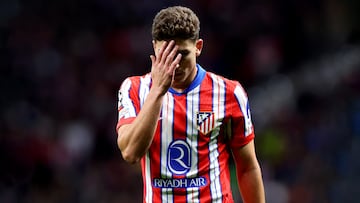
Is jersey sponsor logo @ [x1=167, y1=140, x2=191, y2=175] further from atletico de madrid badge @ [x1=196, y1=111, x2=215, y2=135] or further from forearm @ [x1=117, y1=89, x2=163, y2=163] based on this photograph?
forearm @ [x1=117, y1=89, x2=163, y2=163]

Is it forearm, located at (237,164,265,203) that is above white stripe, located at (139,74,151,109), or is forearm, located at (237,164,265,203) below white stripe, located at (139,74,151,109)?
below

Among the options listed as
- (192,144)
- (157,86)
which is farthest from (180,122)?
(157,86)

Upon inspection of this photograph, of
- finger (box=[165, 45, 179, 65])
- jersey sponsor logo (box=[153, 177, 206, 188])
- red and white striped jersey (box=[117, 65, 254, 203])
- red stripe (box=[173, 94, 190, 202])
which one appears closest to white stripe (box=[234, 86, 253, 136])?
red and white striped jersey (box=[117, 65, 254, 203])

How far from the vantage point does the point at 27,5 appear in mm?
12055

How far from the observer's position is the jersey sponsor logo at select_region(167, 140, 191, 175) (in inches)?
183

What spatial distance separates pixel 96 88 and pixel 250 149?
6.36 metres

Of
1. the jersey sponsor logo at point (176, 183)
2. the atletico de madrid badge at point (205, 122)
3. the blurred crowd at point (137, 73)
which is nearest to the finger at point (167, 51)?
the atletico de madrid badge at point (205, 122)

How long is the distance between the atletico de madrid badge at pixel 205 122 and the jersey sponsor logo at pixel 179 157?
115mm

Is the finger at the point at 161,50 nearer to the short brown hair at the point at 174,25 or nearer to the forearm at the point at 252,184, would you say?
the short brown hair at the point at 174,25

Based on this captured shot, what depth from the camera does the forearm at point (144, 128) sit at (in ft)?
14.4

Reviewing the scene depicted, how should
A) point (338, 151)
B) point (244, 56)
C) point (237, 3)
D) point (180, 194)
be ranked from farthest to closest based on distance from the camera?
point (237, 3) → point (244, 56) → point (338, 151) → point (180, 194)

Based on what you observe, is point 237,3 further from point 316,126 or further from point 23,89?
point 23,89

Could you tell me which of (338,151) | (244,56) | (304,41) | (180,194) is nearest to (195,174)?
(180,194)

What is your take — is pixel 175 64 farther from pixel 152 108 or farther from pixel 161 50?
pixel 152 108
